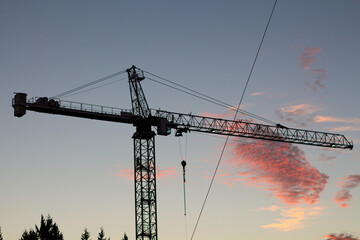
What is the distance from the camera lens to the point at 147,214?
9162 centimetres

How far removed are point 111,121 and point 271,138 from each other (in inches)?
1466

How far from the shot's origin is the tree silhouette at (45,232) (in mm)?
123806

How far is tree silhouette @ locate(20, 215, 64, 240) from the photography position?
406 ft

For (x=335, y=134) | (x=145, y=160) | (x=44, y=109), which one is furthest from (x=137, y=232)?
(x=335, y=134)

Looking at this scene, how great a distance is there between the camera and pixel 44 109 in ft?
273

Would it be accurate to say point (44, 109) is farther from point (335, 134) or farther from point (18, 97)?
point (335, 134)

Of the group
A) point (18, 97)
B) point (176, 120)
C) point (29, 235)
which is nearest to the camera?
point (18, 97)

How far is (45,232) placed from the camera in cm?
12431

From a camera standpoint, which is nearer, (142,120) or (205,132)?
(142,120)

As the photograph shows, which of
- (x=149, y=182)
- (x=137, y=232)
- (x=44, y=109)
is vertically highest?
(x=44, y=109)

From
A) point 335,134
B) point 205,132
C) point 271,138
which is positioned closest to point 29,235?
point 205,132

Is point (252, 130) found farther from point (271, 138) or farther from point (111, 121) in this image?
point (111, 121)

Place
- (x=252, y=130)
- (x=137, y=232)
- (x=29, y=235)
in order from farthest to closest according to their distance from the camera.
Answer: (x=29, y=235) < (x=252, y=130) < (x=137, y=232)

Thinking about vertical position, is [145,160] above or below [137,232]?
Result: above
